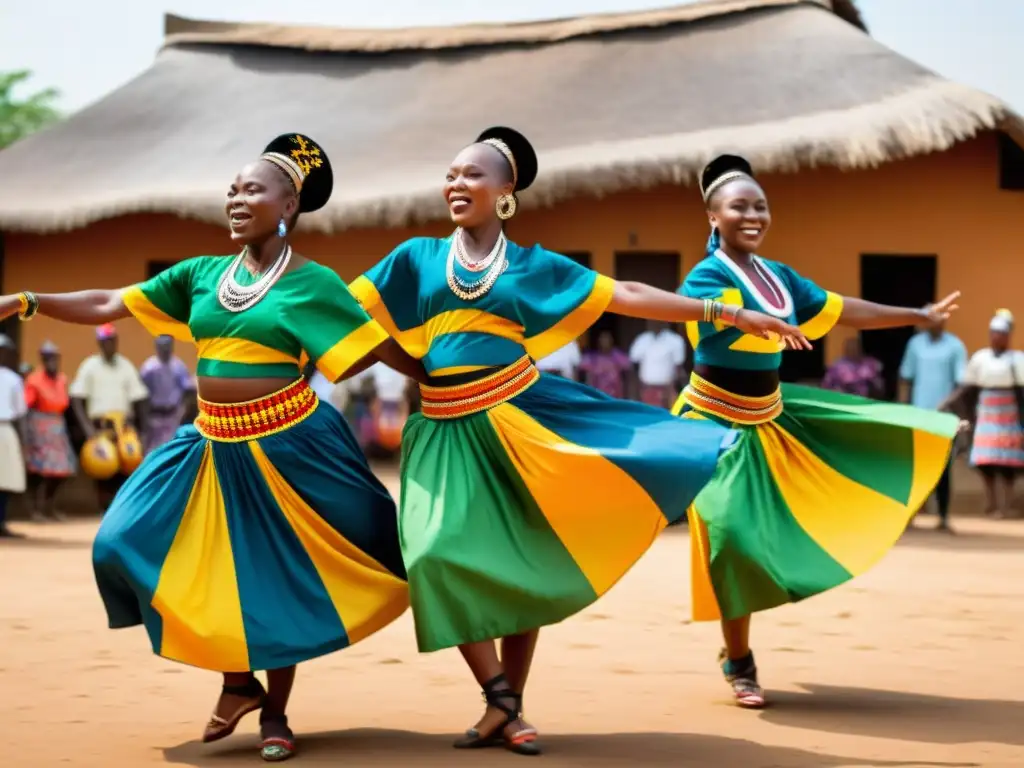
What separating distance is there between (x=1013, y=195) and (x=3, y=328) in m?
11.0

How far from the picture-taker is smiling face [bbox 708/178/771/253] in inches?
260

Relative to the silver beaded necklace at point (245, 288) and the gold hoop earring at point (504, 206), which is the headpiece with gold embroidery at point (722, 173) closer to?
the gold hoop earring at point (504, 206)

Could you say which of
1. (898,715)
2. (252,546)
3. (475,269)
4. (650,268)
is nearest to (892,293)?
Result: (650,268)

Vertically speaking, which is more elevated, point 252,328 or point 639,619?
point 252,328

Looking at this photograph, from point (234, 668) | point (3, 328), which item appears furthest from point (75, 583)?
point (3, 328)

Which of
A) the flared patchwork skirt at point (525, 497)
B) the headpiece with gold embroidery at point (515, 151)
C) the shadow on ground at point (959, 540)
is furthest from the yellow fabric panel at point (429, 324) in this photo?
the shadow on ground at point (959, 540)

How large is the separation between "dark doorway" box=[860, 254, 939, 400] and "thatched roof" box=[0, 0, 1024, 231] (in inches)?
81.9

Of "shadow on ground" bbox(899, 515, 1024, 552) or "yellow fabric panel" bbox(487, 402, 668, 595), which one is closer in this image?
"yellow fabric panel" bbox(487, 402, 668, 595)

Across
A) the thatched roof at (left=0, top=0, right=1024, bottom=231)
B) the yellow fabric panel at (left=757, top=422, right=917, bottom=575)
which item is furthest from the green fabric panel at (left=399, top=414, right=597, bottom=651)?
the thatched roof at (left=0, top=0, right=1024, bottom=231)

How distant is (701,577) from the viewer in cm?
641

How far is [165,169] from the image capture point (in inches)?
744

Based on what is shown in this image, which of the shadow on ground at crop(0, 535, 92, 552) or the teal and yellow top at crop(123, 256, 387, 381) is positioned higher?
the teal and yellow top at crop(123, 256, 387, 381)

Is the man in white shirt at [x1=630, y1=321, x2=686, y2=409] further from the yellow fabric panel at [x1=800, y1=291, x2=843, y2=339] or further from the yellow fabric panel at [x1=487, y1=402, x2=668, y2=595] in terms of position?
the yellow fabric panel at [x1=487, y1=402, x2=668, y2=595]

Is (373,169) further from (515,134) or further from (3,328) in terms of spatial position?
(515,134)
